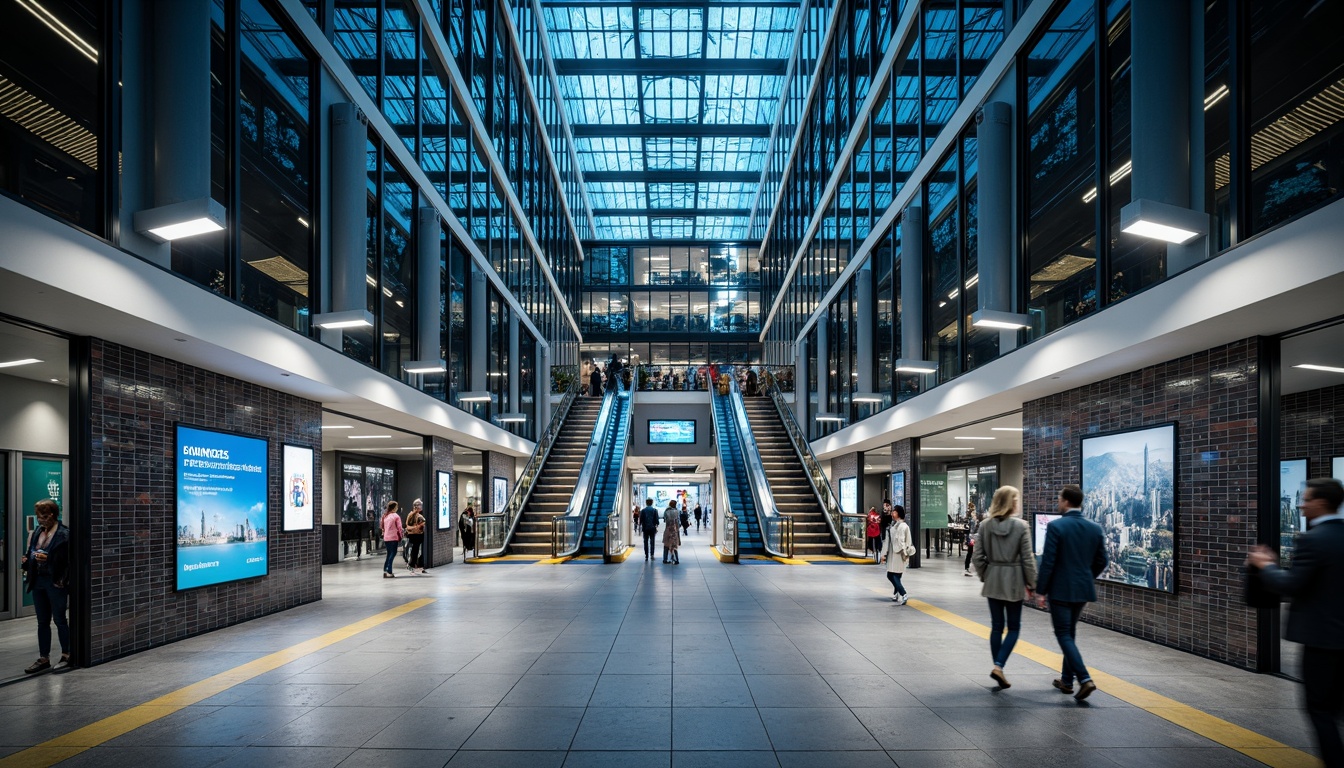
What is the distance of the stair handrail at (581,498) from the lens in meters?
19.1

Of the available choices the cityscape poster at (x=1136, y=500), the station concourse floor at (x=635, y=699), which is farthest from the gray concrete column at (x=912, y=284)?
the station concourse floor at (x=635, y=699)

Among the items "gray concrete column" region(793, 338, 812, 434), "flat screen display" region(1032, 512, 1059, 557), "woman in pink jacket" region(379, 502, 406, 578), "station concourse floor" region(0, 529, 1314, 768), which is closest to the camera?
"station concourse floor" region(0, 529, 1314, 768)

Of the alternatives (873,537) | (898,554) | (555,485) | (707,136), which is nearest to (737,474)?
(555,485)

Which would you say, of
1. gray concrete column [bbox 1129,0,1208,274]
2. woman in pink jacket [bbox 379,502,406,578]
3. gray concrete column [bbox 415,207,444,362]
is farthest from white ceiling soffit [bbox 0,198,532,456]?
gray concrete column [bbox 1129,0,1208,274]

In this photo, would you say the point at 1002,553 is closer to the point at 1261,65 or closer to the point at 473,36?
the point at 1261,65

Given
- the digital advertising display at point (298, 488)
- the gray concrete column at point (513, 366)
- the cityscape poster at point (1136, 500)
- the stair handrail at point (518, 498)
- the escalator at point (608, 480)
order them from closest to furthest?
the cityscape poster at point (1136, 500) → the digital advertising display at point (298, 488) → the stair handrail at point (518, 498) → the escalator at point (608, 480) → the gray concrete column at point (513, 366)

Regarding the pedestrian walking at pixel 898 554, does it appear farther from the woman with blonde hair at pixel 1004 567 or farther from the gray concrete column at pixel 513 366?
the gray concrete column at pixel 513 366

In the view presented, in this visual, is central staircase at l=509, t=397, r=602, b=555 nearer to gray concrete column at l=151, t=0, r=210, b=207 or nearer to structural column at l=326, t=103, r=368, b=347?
structural column at l=326, t=103, r=368, b=347

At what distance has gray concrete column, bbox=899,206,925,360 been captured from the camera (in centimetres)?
1631

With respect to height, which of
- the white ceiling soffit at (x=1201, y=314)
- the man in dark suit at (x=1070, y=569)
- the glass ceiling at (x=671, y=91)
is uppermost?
the glass ceiling at (x=671, y=91)

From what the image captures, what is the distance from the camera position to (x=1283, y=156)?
22.8 feet

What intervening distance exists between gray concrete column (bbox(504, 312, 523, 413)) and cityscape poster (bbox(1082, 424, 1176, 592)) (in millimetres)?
17887

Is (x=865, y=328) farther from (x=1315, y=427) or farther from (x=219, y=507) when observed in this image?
(x=219, y=507)

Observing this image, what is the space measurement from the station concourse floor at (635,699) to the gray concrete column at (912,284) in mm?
6799
